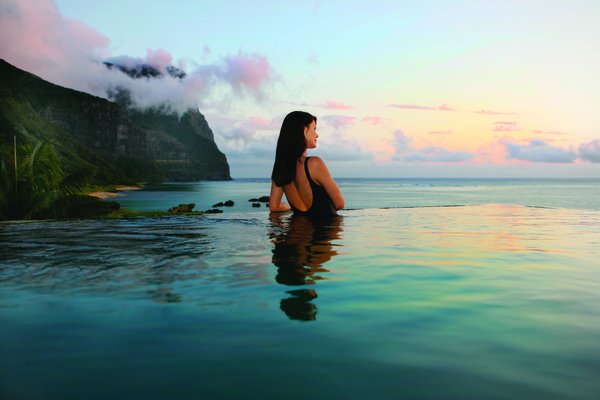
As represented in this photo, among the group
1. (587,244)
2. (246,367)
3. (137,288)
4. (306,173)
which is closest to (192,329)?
(246,367)

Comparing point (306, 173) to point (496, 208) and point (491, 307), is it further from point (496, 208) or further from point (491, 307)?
point (496, 208)

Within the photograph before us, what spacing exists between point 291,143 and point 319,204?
1.85m

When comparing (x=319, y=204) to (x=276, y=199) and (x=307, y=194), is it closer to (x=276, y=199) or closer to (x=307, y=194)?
(x=307, y=194)

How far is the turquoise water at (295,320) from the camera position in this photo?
9.56 ft

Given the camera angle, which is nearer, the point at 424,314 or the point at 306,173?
the point at 424,314

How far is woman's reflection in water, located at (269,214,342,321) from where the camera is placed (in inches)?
184

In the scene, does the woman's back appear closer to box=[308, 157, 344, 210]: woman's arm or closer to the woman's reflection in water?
box=[308, 157, 344, 210]: woman's arm

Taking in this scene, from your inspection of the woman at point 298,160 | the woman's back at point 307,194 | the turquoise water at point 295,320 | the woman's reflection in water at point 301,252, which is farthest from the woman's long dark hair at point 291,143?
the turquoise water at point 295,320

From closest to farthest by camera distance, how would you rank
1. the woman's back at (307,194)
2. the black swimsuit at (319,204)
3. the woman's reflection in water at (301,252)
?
the woman's reflection in water at (301,252) → the woman's back at (307,194) → the black swimsuit at (319,204)

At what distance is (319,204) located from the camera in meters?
11.2

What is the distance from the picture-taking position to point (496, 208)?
18.3 meters

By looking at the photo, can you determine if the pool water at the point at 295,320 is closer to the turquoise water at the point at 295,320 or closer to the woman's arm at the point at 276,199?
the turquoise water at the point at 295,320

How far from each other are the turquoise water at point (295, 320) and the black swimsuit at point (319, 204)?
1965mm

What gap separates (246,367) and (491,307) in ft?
8.29
